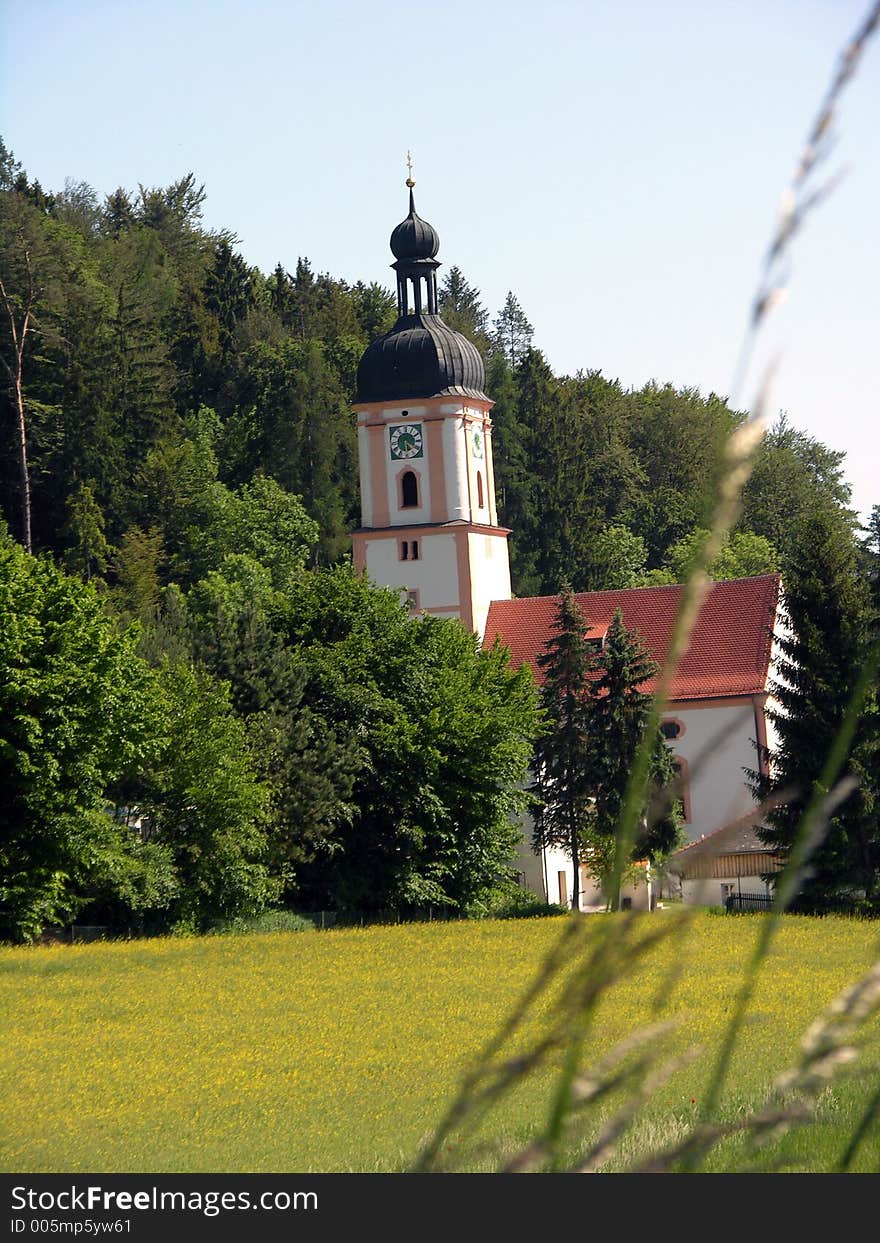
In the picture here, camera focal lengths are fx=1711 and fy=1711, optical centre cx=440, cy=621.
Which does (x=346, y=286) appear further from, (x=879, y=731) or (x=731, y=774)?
(x=879, y=731)

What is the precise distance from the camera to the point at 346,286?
93.8 m

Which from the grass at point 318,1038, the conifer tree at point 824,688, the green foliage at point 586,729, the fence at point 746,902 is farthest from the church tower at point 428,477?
the grass at point 318,1038

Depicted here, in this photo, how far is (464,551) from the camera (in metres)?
55.2

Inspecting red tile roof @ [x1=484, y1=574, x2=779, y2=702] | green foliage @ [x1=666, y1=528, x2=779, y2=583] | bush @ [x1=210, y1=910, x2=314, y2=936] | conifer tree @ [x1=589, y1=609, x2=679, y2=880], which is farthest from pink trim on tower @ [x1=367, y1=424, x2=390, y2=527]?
green foliage @ [x1=666, y1=528, x2=779, y2=583]

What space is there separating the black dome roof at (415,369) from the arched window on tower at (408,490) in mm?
2733

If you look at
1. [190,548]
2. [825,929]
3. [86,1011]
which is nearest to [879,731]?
[825,929]

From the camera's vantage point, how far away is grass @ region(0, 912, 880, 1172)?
1427cm

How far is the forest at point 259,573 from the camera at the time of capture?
35.7 meters

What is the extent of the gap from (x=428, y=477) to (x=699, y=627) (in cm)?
1017

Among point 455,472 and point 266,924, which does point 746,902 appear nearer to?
point 266,924

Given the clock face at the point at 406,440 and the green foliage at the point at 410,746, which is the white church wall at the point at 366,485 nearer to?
the clock face at the point at 406,440

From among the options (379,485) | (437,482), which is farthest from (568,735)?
(379,485)

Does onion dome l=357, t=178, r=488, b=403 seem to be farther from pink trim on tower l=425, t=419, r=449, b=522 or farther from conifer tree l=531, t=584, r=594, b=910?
conifer tree l=531, t=584, r=594, b=910
